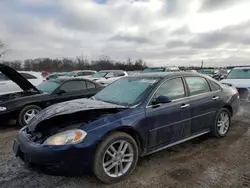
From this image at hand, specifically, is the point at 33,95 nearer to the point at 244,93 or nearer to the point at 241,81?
the point at 244,93

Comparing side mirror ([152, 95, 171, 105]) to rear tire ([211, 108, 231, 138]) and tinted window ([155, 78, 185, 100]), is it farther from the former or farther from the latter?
rear tire ([211, 108, 231, 138])

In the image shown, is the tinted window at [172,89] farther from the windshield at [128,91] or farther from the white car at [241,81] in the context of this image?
the white car at [241,81]

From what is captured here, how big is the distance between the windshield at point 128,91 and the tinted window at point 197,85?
2.58 feet

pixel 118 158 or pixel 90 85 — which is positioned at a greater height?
pixel 90 85

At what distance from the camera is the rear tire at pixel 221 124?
473 centimetres

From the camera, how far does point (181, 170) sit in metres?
3.46

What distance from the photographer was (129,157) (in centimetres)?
329

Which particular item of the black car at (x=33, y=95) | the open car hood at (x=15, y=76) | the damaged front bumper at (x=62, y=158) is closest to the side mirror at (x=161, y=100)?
the damaged front bumper at (x=62, y=158)

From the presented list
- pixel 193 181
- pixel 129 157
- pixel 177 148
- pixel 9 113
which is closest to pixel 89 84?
pixel 9 113

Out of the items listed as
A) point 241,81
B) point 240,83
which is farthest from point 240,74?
point 240,83

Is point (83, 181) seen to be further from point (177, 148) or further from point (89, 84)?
point (89, 84)

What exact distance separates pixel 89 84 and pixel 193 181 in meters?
5.32

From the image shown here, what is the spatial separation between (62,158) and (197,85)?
2972 mm

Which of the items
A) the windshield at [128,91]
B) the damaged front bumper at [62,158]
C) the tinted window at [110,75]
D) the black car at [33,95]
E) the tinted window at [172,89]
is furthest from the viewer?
the tinted window at [110,75]
